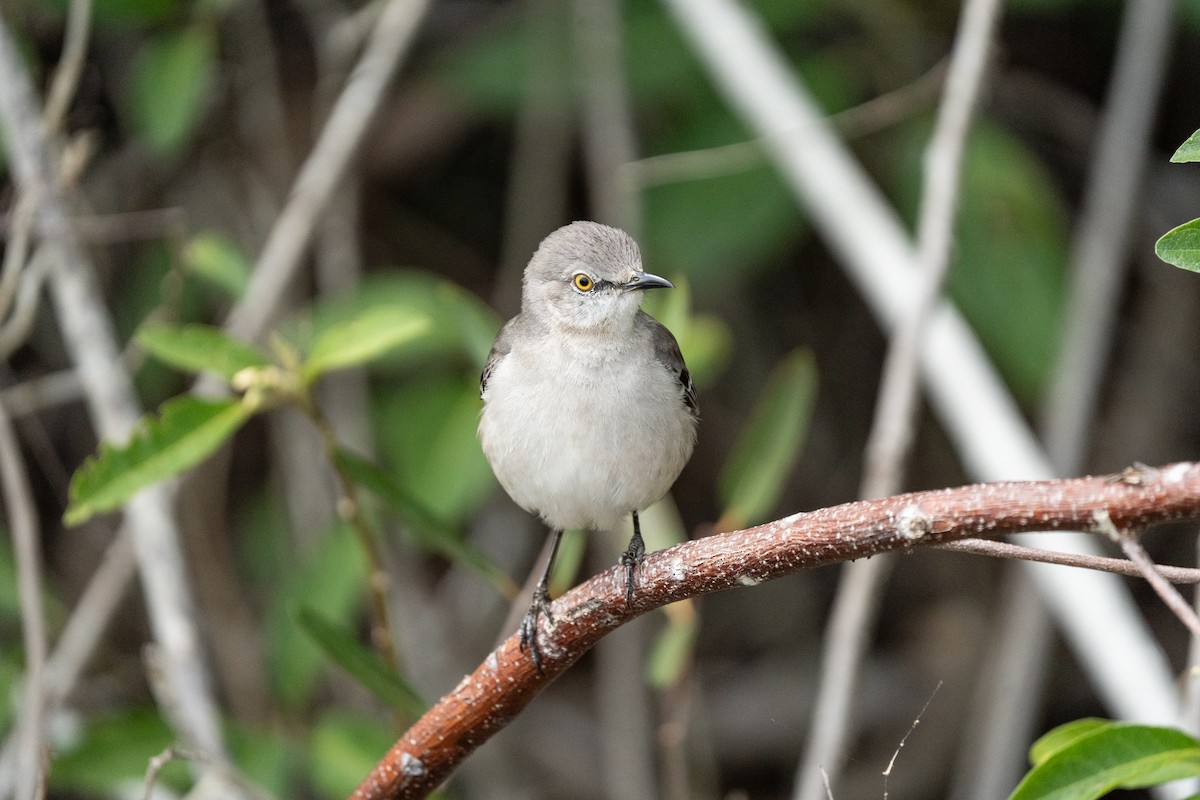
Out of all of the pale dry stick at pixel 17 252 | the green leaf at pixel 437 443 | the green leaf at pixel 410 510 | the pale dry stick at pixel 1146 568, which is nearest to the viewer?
the pale dry stick at pixel 1146 568

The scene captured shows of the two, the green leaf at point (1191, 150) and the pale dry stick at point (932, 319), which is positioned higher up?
the pale dry stick at point (932, 319)

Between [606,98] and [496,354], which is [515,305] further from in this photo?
[496,354]

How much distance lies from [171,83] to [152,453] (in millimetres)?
2824

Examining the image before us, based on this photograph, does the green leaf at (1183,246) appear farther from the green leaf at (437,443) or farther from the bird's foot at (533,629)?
the green leaf at (437,443)

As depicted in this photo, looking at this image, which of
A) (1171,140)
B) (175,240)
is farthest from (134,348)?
(1171,140)

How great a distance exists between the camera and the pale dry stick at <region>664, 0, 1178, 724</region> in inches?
172

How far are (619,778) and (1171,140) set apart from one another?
14.9 ft

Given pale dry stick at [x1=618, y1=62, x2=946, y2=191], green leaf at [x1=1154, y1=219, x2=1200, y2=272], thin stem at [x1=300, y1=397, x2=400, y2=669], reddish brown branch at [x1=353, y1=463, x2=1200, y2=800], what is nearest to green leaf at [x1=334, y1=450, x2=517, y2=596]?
thin stem at [x1=300, y1=397, x2=400, y2=669]

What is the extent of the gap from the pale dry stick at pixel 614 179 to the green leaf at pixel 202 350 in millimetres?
2767

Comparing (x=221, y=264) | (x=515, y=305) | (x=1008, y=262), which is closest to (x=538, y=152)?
(x=515, y=305)

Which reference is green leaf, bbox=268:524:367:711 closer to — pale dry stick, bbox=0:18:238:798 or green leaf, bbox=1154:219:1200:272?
pale dry stick, bbox=0:18:238:798

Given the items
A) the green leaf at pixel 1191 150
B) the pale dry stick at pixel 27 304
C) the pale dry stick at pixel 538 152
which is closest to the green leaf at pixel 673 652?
the green leaf at pixel 1191 150

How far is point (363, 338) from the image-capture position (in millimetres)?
3213

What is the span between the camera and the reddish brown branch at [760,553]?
5.62 feet
